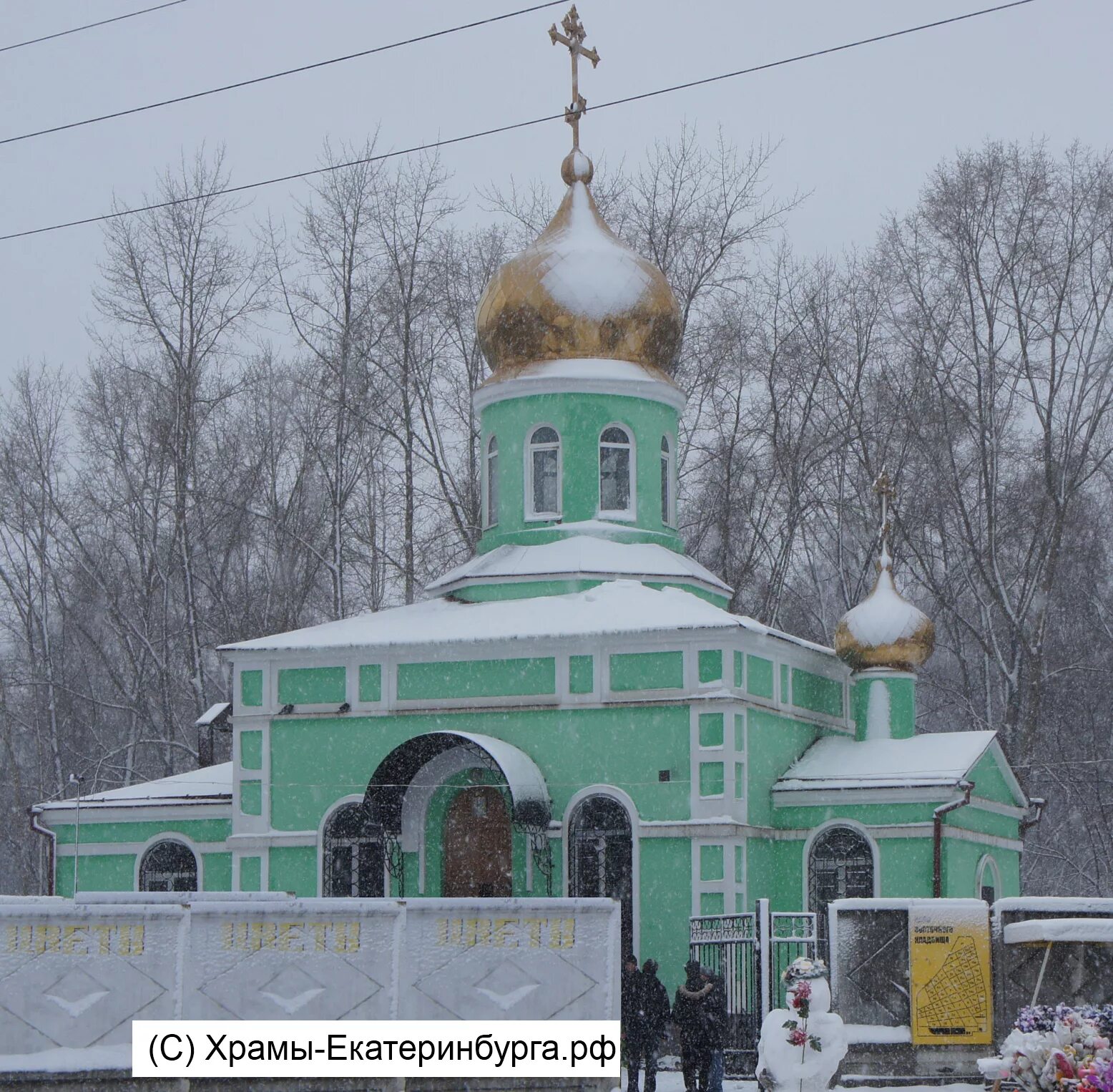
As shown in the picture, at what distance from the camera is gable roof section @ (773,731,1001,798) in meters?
20.1

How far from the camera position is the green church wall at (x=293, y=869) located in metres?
20.5

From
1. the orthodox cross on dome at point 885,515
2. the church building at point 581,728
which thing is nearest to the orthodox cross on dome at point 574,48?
the church building at point 581,728

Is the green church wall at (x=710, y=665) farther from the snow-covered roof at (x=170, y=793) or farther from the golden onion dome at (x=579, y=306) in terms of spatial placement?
the snow-covered roof at (x=170, y=793)

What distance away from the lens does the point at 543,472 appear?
22250 millimetres

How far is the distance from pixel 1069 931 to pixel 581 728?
256 inches

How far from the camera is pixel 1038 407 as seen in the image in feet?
94.1

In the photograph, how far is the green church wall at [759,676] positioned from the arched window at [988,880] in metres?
2.96

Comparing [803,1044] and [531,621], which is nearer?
[803,1044]

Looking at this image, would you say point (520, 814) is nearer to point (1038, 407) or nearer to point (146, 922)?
point (146, 922)

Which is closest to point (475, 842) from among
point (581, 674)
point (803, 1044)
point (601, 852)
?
point (601, 852)

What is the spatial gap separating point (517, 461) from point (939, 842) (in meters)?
6.13

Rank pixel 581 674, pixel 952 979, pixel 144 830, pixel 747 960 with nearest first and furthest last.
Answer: pixel 952 979
pixel 747 960
pixel 581 674
pixel 144 830

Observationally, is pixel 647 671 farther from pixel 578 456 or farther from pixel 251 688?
pixel 251 688

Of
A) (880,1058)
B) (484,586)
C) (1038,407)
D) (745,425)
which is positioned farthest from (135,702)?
(880,1058)
